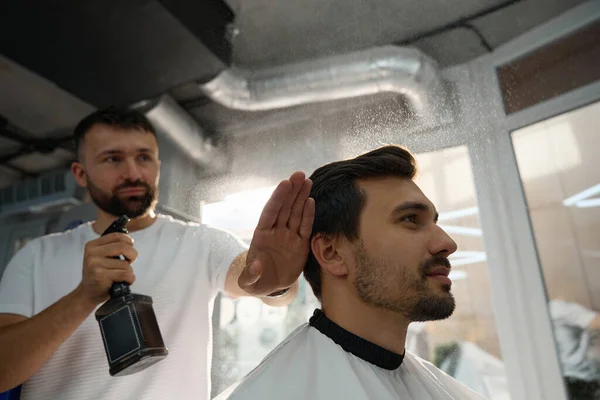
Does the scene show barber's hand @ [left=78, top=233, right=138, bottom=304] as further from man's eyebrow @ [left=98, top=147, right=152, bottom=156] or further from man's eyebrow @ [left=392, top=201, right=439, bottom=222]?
man's eyebrow @ [left=392, top=201, right=439, bottom=222]

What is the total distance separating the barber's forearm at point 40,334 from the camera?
1075 millimetres

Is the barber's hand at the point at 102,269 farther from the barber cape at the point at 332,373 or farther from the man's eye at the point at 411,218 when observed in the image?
the man's eye at the point at 411,218

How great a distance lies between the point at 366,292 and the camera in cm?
106

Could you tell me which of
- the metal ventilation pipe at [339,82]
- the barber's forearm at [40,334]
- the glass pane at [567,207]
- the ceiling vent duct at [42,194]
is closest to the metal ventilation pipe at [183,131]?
the metal ventilation pipe at [339,82]

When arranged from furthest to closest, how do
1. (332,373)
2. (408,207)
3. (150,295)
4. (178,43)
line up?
(178,43)
(150,295)
(408,207)
(332,373)

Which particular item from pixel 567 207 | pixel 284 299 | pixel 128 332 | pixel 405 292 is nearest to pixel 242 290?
pixel 284 299

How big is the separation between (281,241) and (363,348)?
12.4 inches

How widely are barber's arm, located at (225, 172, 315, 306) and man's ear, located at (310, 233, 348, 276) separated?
3 centimetres

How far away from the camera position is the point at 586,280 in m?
1.40

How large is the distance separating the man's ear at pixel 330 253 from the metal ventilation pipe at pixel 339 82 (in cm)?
45

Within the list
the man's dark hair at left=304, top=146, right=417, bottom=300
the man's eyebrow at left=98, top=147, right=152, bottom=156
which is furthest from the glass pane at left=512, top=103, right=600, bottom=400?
the man's eyebrow at left=98, top=147, right=152, bottom=156

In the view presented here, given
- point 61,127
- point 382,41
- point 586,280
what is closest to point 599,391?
point 586,280

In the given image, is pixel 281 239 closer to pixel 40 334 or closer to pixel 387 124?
pixel 387 124

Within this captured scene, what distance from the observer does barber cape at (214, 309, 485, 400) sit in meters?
0.97
